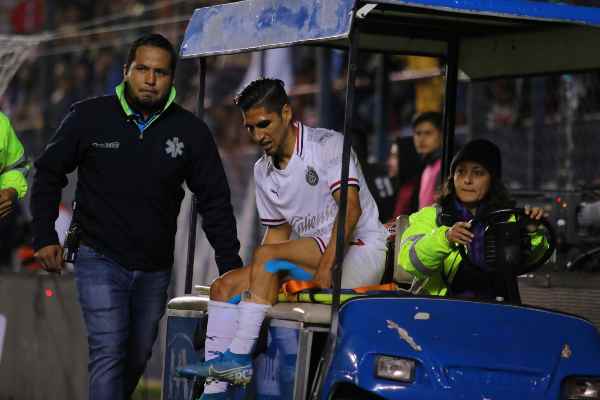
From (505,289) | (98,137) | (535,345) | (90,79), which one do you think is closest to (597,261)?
(505,289)

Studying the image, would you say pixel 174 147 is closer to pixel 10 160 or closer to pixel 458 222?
pixel 10 160

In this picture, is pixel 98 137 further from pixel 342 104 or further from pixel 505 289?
pixel 342 104

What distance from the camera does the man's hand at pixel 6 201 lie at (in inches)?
317

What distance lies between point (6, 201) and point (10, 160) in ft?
1.08

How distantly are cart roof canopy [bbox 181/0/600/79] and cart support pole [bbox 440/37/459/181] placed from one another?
0.37ft

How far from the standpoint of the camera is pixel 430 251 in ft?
23.0

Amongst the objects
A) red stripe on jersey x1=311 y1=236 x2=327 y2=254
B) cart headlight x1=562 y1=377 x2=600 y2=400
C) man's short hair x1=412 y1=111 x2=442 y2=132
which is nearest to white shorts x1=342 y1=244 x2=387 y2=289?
red stripe on jersey x1=311 y1=236 x2=327 y2=254

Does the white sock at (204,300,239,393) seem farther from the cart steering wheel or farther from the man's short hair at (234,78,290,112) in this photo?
the cart steering wheel

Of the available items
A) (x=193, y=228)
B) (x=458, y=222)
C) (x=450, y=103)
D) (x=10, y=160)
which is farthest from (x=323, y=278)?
(x=450, y=103)

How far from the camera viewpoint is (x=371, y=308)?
6.40 meters

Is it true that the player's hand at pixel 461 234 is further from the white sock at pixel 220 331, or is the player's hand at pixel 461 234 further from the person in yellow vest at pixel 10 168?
the person in yellow vest at pixel 10 168

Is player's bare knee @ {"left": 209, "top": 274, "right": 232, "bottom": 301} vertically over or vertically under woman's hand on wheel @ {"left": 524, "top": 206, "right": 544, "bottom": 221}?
under

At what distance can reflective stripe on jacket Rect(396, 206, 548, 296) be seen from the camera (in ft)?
22.9

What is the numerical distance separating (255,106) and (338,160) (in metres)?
0.48
